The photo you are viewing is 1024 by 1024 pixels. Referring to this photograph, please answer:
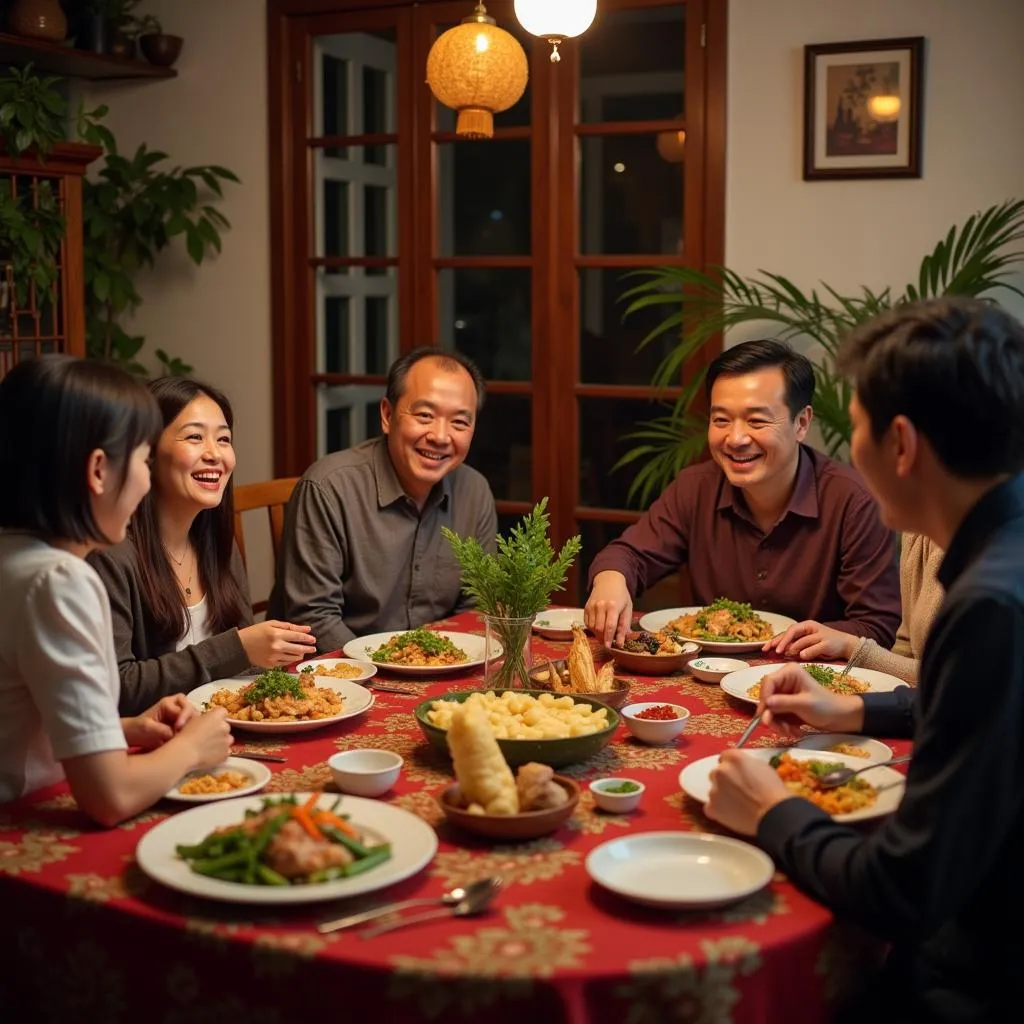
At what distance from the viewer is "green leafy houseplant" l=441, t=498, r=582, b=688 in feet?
7.18

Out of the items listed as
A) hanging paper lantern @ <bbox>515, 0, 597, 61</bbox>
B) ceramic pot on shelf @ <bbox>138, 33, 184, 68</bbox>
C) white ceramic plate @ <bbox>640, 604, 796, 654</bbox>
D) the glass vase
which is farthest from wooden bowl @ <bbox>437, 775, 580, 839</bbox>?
ceramic pot on shelf @ <bbox>138, 33, 184, 68</bbox>

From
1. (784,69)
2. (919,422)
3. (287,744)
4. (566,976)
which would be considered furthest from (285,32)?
(566,976)

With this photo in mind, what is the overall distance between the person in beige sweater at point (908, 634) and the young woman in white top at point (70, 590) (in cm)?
119

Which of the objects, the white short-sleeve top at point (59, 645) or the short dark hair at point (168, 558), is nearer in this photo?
the white short-sleeve top at point (59, 645)

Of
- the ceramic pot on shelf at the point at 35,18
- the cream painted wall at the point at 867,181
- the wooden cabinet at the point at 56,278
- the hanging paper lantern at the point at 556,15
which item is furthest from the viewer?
the ceramic pot on shelf at the point at 35,18

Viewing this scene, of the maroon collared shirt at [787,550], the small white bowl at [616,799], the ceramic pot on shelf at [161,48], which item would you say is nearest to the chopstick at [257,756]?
the small white bowl at [616,799]

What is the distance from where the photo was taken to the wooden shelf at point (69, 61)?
4574 mm

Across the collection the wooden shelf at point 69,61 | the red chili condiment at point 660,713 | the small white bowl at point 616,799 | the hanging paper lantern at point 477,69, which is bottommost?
the small white bowl at point 616,799

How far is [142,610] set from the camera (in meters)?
2.50

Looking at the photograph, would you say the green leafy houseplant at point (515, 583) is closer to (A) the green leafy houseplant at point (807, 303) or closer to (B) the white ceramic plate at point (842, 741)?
(B) the white ceramic plate at point (842, 741)

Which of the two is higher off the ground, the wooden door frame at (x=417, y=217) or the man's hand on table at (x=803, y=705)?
the wooden door frame at (x=417, y=217)

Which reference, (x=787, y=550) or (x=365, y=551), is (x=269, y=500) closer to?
(x=365, y=551)

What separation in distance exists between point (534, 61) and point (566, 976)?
12.0ft

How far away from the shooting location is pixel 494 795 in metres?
1.63
